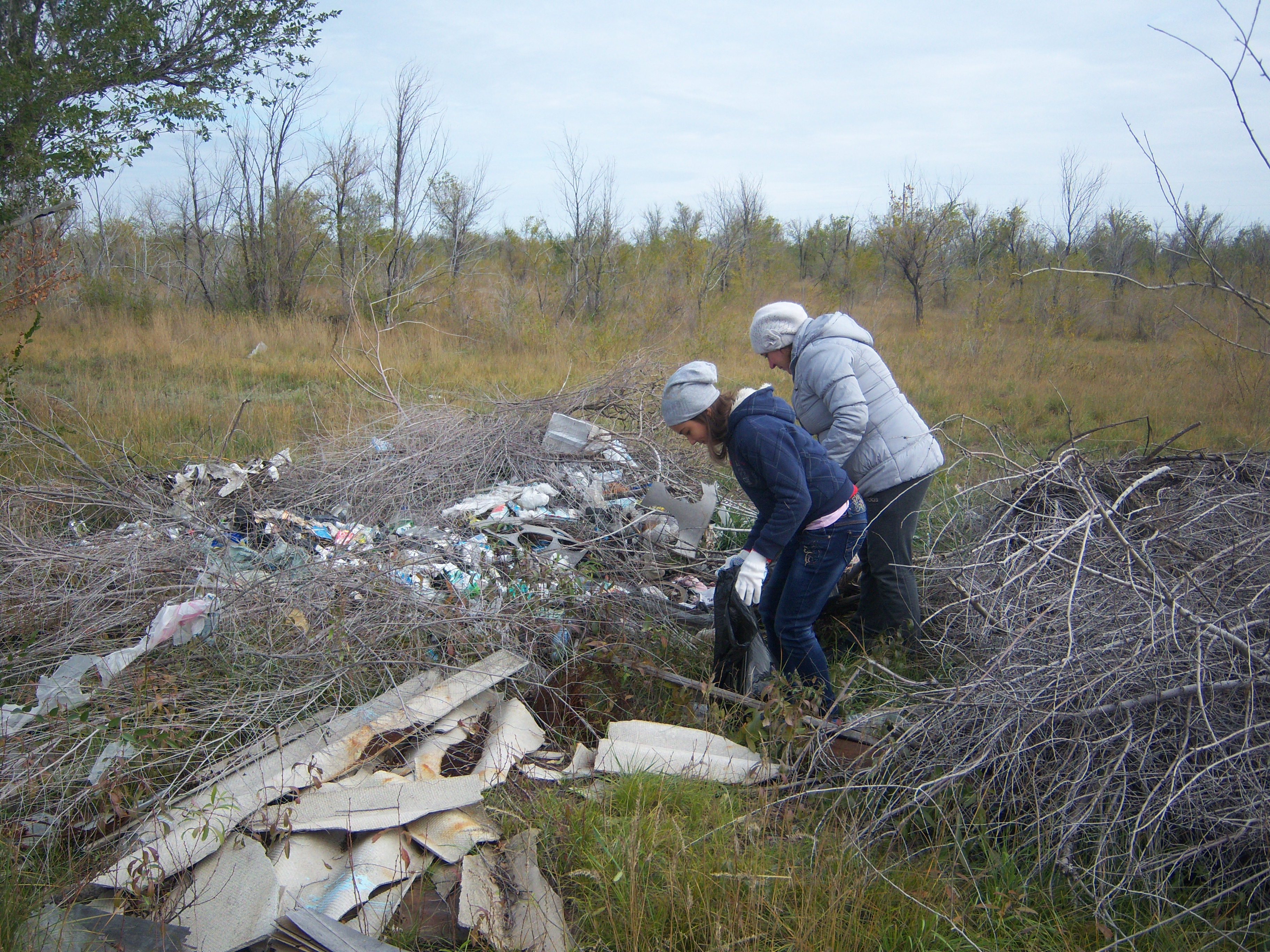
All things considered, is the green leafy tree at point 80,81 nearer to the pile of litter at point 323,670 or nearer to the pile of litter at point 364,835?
the pile of litter at point 323,670

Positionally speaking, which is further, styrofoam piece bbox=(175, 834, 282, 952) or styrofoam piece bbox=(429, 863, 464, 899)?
styrofoam piece bbox=(429, 863, 464, 899)

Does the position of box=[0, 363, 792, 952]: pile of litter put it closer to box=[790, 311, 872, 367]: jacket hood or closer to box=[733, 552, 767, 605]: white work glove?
box=[733, 552, 767, 605]: white work glove

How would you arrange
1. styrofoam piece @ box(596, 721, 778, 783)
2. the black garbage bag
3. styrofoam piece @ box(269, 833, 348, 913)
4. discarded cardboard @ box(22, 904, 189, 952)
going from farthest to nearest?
the black garbage bag, styrofoam piece @ box(596, 721, 778, 783), styrofoam piece @ box(269, 833, 348, 913), discarded cardboard @ box(22, 904, 189, 952)

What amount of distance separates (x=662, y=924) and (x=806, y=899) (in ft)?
1.25

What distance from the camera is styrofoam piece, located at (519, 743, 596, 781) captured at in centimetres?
260

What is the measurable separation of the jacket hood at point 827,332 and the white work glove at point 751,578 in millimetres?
986

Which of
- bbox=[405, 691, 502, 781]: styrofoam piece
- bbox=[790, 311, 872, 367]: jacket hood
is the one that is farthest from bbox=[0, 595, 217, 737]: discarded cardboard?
bbox=[790, 311, 872, 367]: jacket hood

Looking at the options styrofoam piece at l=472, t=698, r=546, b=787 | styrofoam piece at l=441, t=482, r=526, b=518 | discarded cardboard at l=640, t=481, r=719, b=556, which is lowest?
styrofoam piece at l=472, t=698, r=546, b=787

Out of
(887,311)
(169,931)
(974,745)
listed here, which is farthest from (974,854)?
(887,311)

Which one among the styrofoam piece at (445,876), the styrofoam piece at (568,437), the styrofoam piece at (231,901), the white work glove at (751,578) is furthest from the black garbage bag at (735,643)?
the styrofoam piece at (568,437)

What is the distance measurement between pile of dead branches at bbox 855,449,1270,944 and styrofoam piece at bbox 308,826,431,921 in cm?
139

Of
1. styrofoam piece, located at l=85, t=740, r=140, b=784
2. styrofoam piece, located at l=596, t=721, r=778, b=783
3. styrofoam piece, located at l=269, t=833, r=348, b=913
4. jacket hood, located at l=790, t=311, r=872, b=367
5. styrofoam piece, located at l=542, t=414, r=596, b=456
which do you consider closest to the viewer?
styrofoam piece, located at l=269, t=833, r=348, b=913

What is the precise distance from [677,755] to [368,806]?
1.03 m

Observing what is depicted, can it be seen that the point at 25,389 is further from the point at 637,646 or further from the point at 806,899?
the point at 806,899
